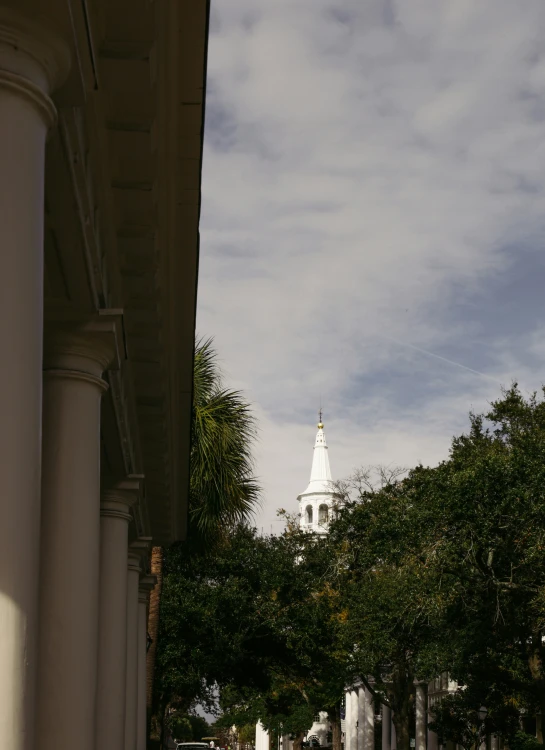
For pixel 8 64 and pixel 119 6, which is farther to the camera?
pixel 119 6

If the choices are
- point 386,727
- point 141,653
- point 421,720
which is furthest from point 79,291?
point 386,727

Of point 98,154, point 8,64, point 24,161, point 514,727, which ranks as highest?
point 98,154

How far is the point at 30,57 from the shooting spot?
215 inches

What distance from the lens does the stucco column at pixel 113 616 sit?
1370 centimetres

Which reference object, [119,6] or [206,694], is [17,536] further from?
[206,694]

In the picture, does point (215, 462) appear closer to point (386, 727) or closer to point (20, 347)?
point (20, 347)

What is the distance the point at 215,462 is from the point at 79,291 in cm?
1920

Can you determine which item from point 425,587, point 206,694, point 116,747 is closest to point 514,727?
Result: point 206,694

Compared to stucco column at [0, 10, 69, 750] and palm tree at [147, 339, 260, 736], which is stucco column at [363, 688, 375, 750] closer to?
palm tree at [147, 339, 260, 736]

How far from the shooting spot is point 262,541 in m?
53.4

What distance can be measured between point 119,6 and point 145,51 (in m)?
0.44

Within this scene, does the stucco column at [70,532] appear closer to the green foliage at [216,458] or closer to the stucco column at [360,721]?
the green foliage at [216,458]

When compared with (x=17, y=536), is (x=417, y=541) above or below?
above

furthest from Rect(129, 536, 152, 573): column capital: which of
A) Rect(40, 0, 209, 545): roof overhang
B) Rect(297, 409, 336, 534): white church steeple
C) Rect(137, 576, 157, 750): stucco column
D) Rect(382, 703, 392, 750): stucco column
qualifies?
Rect(297, 409, 336, 534): white church steeple
